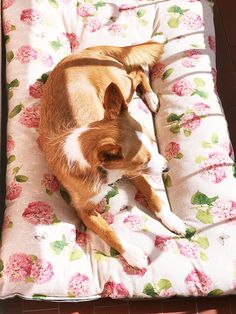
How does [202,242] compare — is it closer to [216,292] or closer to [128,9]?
[216,292]

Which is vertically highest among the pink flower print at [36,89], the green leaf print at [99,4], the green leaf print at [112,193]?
the green leaf print at [99,4]

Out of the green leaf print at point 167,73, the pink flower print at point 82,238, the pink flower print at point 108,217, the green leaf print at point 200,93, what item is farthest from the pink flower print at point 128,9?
the pink flower print at point 82,238

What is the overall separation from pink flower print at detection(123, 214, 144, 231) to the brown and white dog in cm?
10

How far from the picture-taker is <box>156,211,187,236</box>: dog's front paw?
7.48ft

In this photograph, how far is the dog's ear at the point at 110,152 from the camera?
6.18 feet

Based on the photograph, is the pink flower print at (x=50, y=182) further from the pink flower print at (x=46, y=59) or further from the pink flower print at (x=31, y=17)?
the pink flower print at (x=31, y=17)

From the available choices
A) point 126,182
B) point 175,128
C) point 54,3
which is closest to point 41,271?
point 126,182

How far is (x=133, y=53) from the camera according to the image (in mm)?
2600

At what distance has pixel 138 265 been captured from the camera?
212cm

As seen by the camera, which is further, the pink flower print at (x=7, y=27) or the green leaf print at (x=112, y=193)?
the pink flower print at (x=7, y=27)

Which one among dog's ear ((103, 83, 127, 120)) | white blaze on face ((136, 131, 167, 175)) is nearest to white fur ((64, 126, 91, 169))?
dog's ear ((103, 83, 127, 120))

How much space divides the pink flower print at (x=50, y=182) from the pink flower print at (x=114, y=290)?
0.54 metres

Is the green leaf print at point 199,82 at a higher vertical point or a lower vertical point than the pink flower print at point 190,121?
higher

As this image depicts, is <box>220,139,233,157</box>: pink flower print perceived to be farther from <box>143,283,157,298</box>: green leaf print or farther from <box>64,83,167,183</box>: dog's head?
<box>143,283,157,298</box>: green leaf print
